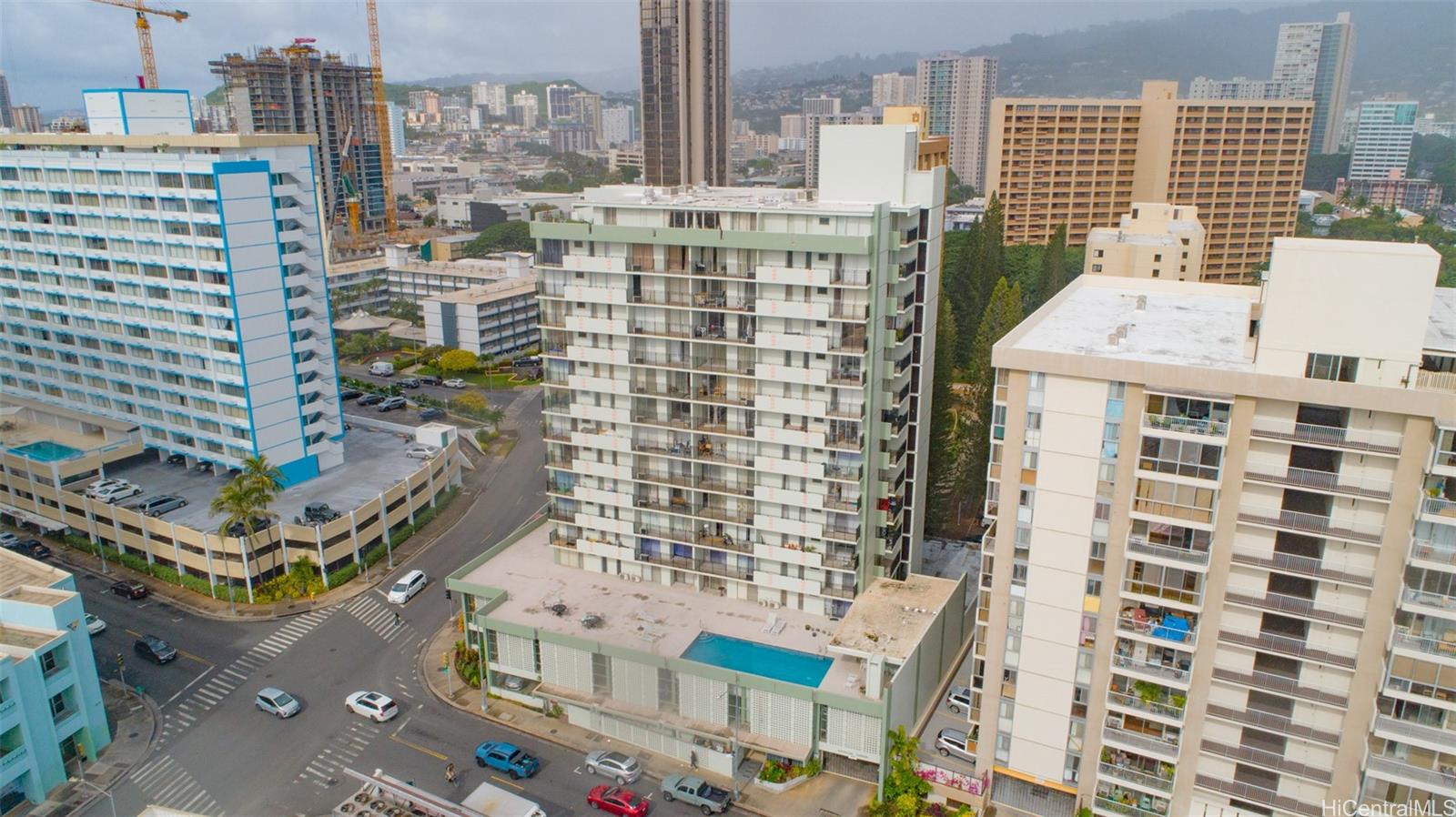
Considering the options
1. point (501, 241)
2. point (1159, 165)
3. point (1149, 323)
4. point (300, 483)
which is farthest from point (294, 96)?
point (1149, 323)

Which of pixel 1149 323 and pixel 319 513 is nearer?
pixel 1149 323

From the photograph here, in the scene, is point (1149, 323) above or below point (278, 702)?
above

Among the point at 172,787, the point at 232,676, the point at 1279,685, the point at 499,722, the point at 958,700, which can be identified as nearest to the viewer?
the point at 1279,685

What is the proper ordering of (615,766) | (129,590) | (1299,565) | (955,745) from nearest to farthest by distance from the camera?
(1299,565) < (615,766) < (955,745) < (129,590)

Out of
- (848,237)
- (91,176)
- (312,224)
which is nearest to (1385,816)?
(848,237)

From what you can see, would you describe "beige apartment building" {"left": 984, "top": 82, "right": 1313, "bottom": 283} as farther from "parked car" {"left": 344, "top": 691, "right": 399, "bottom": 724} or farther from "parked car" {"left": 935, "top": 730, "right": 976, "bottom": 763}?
"parked car" {"left": 344, "top": 691, "right": 399, "bottom": 724}

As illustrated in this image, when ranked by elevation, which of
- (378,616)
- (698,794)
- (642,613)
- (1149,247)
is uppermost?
(1149,247)
